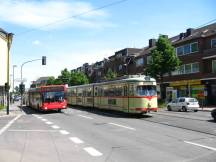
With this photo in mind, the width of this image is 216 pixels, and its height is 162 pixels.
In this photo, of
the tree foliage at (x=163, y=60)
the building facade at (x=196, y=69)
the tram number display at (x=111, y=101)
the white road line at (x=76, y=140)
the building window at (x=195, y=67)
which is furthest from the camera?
the building window at (x=195, y=67)

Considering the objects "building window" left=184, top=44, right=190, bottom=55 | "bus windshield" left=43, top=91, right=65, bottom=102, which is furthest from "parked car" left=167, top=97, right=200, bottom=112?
"building window" left=184, top=44, right=190, bottom=55

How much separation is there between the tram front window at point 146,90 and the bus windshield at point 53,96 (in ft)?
33.4

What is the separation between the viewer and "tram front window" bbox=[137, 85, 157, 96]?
2907 centimetres

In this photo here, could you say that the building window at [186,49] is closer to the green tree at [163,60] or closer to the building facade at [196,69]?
the building facade at [196,69]

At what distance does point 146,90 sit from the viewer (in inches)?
1158

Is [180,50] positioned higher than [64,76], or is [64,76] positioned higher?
[180,50]

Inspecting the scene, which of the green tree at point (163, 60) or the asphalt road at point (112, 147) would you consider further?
the green tree at point (163, 60)

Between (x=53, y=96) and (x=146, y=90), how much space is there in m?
10.7

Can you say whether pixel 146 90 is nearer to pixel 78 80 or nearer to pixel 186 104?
pixel 186 104

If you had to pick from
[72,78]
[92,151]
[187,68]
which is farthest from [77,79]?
[92,151]

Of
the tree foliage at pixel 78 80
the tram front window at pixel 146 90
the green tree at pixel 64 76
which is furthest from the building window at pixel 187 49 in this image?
the green tree at pixel 64 76

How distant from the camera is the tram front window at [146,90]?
2907cm

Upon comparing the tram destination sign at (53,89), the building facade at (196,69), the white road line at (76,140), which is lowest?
the white road line at (76,140)

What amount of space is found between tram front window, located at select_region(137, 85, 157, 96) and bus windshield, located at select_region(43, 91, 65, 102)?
33.4 feet
